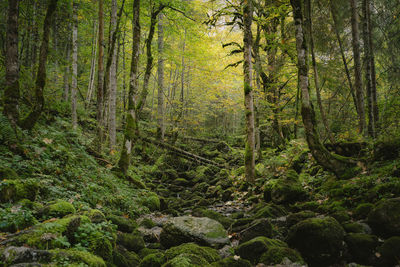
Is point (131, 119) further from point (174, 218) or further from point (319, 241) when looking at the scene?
→ point (319, 241)

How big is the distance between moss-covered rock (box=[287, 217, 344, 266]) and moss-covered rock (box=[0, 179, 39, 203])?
5.06 metres

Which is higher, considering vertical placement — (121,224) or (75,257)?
(75,257)

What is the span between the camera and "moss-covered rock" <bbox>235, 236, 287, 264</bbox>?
4.43m

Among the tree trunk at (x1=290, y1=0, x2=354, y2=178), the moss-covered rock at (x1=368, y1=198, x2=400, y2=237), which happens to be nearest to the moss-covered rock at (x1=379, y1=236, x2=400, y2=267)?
the moss-covered rock at (x1=368, y1=198, x2=400, y2=237)

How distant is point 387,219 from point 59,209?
18.9ft

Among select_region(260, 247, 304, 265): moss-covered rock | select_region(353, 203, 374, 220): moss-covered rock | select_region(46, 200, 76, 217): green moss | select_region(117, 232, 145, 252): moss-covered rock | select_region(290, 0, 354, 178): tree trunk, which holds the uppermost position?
select_region(290, 0, 354, 178): tree trunk

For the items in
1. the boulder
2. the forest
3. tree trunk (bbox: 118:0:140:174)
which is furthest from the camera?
tree trunk (bbox: 118:0:140:174)

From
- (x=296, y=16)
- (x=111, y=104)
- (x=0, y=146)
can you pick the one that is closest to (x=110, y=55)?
(x=111, y=104)

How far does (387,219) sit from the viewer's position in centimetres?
426

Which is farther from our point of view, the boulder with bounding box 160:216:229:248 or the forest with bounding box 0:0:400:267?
the boulder with bounding box 160:216:229:248

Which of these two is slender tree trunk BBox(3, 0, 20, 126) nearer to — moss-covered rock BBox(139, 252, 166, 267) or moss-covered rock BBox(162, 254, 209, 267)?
moss-covered rock BBox(139, 252, 166, 267)

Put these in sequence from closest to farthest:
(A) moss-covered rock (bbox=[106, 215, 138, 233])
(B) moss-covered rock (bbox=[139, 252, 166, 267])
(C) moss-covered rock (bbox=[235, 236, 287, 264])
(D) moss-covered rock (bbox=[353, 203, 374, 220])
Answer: (B) moss-covered rock (bbox=[139, 252, 166, 267]) → (C) moss-covered rock (bbox=[235, 236, 287, 264]) → (D) moss-covered rock (bbox=[353, 203, 374, 220]) → (A) moss-covered rock (bbox=[106, 215, 138, 233])

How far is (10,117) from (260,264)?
22.8 feet

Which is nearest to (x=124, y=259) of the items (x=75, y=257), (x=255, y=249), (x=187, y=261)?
(x=187, y=261)
